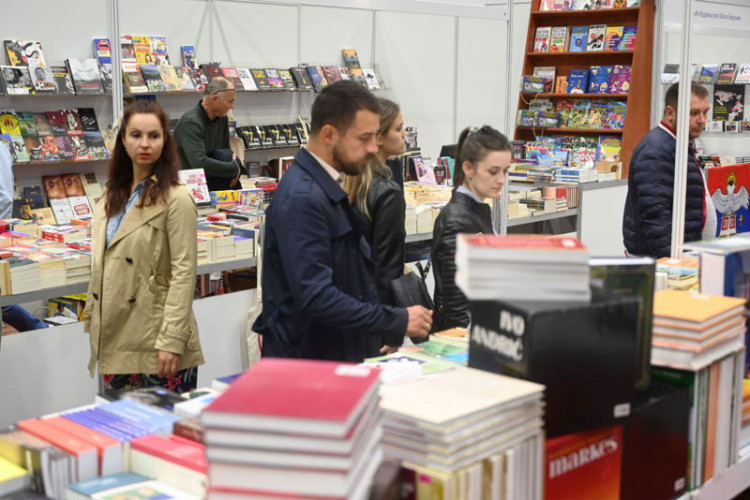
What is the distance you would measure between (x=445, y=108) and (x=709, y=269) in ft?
28.0

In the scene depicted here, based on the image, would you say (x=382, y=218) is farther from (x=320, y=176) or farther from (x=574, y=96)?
(x=574, y=96)

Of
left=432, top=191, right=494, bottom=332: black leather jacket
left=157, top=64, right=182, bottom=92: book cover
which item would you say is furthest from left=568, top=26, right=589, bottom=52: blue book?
left=432, top=191, right=494, bottom=332: black leather jacket

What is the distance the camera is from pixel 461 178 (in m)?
3.36

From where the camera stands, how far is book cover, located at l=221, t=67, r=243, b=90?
329 inches

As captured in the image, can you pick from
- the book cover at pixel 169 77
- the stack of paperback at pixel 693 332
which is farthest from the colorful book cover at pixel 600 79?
the stack of paperback at pixel 693 332

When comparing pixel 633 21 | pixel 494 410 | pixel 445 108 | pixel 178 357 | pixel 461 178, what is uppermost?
pixel 633 21

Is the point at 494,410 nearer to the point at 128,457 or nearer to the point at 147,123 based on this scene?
the point at 128,457

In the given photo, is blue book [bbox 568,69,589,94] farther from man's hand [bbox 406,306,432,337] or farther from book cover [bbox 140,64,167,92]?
man's hand [bbox 406,306,432,337]

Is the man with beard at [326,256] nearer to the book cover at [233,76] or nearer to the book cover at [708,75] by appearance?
the book cover at [233,76]

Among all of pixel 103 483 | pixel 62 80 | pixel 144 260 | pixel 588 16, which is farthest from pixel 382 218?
pixel 588 16

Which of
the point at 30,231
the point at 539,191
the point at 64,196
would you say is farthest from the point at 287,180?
the point at 64,196

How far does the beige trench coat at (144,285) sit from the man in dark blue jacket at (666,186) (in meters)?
2.28

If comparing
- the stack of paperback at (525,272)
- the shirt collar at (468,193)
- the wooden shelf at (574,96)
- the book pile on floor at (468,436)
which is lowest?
the book pile on floor at (468,436)

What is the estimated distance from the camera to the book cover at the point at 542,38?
30.3ft
